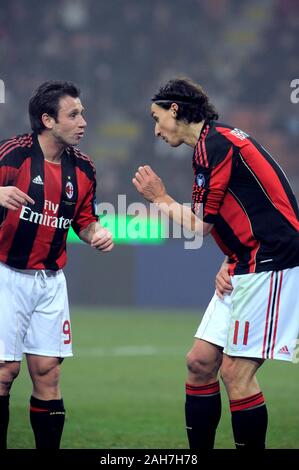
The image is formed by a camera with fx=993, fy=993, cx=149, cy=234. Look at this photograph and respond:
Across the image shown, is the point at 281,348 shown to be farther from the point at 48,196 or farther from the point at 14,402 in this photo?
the point at 14,402

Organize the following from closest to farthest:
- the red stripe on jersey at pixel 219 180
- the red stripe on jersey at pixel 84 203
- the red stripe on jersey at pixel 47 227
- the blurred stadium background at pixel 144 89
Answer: the red stripe on jersey at pixel 219 180 → the red stripe on jersey at pixel 47 227 → the red stripe on jersey at pixel 84 203 → the blurred stadium background at pixel 144 89

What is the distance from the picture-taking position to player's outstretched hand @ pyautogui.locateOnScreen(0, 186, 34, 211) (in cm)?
525

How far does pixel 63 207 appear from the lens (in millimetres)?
5707

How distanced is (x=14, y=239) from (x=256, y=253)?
1.36 metres

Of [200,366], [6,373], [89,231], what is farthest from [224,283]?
[6,373]

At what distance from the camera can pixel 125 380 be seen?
997cm

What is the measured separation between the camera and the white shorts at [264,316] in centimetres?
521

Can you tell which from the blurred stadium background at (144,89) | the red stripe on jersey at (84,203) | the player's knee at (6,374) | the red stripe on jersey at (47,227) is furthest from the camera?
the blurred stadium background at (144,89)

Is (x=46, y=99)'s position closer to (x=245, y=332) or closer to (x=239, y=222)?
(x=239, y=222)

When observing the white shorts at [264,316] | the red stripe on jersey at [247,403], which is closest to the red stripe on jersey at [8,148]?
the white shorts at [264,316]

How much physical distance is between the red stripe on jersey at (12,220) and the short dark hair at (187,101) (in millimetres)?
842

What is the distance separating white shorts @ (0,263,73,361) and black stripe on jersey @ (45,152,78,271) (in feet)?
0.27

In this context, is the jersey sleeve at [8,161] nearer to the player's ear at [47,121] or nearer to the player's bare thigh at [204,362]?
the player's ear at [47,121]
